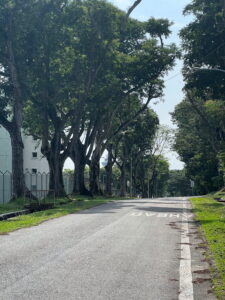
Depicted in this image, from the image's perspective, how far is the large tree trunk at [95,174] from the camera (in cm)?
4947

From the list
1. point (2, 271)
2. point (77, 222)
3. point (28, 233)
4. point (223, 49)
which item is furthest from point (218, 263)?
point (223, 49)

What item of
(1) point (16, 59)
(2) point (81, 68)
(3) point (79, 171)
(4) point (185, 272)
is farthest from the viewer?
(3) point (79, 171)

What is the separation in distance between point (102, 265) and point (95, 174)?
41.5m

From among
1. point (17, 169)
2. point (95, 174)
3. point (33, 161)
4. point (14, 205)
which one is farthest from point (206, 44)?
point (33, 161)

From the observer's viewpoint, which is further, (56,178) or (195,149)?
(195,149)

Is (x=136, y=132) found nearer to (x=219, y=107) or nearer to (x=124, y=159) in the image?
(x=124, y=159)

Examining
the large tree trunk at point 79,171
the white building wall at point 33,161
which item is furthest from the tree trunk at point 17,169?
the white building wall at point 33,161

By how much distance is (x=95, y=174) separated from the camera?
167 feet

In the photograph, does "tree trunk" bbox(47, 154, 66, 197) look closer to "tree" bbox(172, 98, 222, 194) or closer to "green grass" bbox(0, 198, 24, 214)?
"green grass" bbox(0, 198, 24, 214)

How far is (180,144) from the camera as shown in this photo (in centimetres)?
6606

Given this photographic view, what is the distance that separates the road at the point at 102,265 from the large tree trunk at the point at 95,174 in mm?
33917

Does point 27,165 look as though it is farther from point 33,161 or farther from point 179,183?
point 179,183

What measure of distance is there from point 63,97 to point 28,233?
84.2 feet

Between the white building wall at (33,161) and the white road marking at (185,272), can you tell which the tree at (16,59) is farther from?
the white building wall at (33,161)
